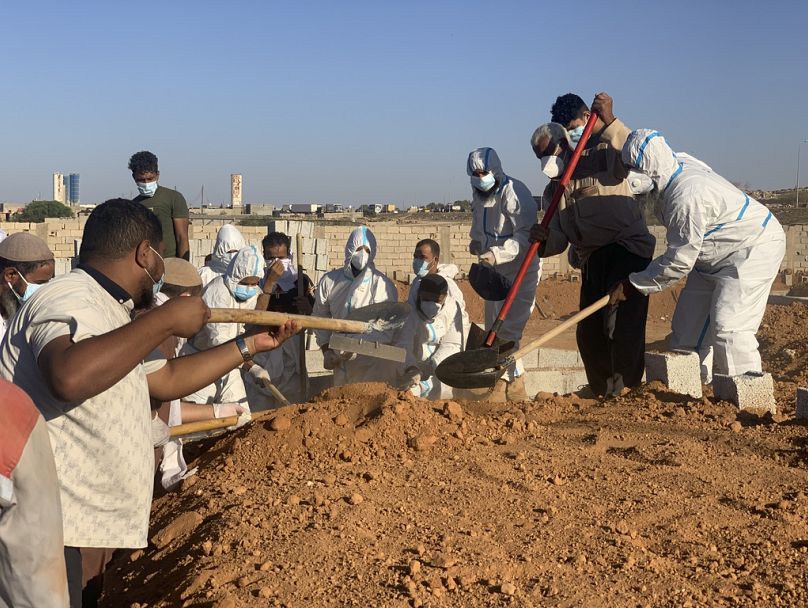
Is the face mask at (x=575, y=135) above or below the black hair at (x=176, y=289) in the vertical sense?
above

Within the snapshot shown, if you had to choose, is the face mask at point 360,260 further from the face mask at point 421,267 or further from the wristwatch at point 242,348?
the wristwatch at point 242,348

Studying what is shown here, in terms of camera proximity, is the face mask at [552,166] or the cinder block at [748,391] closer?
the cinder block at [748,391]

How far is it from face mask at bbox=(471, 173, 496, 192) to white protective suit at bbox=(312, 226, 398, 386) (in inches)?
52.7

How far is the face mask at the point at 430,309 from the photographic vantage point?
298 inches

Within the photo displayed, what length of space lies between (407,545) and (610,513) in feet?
2.73

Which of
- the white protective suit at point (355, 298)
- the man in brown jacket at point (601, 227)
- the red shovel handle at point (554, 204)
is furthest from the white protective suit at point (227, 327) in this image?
the man in brown jacket at point (601, 227)

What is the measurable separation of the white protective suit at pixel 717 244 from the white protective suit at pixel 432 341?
2091 mm

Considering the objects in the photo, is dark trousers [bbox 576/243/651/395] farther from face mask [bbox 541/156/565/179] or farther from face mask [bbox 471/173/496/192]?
face mask [bbox 471/173/496/192]

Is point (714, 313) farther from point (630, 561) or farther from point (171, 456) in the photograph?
point (171, 456)

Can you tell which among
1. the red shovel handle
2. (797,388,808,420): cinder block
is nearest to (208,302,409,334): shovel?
the red shovel handle

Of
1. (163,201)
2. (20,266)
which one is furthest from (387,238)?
(20,266)

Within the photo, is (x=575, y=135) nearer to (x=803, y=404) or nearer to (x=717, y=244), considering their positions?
(x=717, y=244)

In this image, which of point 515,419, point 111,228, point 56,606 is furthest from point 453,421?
point 56,606

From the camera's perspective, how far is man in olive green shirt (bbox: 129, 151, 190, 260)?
25.8ft
